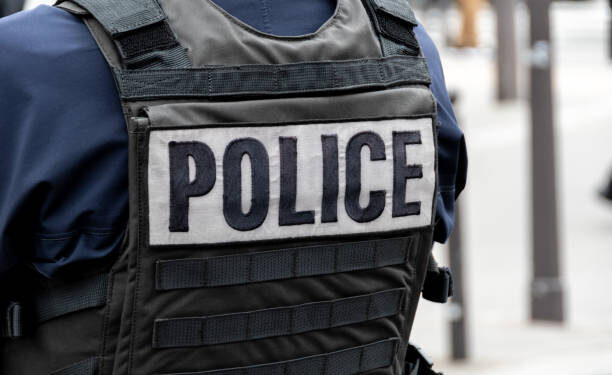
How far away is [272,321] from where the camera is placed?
200cm

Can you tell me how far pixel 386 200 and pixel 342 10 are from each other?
0.38 m

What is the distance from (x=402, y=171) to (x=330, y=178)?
17 centimetres

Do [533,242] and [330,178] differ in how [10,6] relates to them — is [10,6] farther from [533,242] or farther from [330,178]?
[533,242]

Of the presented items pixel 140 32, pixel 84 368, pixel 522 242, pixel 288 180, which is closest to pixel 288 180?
pixel 288 180

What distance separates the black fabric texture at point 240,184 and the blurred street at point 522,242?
3.56 meters

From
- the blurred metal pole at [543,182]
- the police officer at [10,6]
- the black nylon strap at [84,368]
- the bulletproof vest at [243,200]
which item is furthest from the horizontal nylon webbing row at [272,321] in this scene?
the blurred metal pole at [543,182]

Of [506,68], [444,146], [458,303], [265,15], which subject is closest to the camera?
[265,15]

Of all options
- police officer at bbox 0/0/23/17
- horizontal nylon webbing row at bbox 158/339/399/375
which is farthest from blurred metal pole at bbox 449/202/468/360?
horizontal nylon webbing row at bbox 158/339/399/375

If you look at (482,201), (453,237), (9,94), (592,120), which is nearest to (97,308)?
(9,94)

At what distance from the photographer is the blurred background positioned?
5.49 meters

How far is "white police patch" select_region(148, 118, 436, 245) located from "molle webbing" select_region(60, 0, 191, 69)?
0.13m

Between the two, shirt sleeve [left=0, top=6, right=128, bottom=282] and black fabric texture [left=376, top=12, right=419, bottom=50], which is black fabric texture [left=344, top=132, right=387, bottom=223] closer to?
black fabric texture [left=376, top=12, right=419, bottom=50]

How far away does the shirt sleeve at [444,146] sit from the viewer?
89.0 inches

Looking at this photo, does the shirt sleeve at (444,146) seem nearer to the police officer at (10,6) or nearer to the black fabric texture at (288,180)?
the black fabric texture at (288,180)
